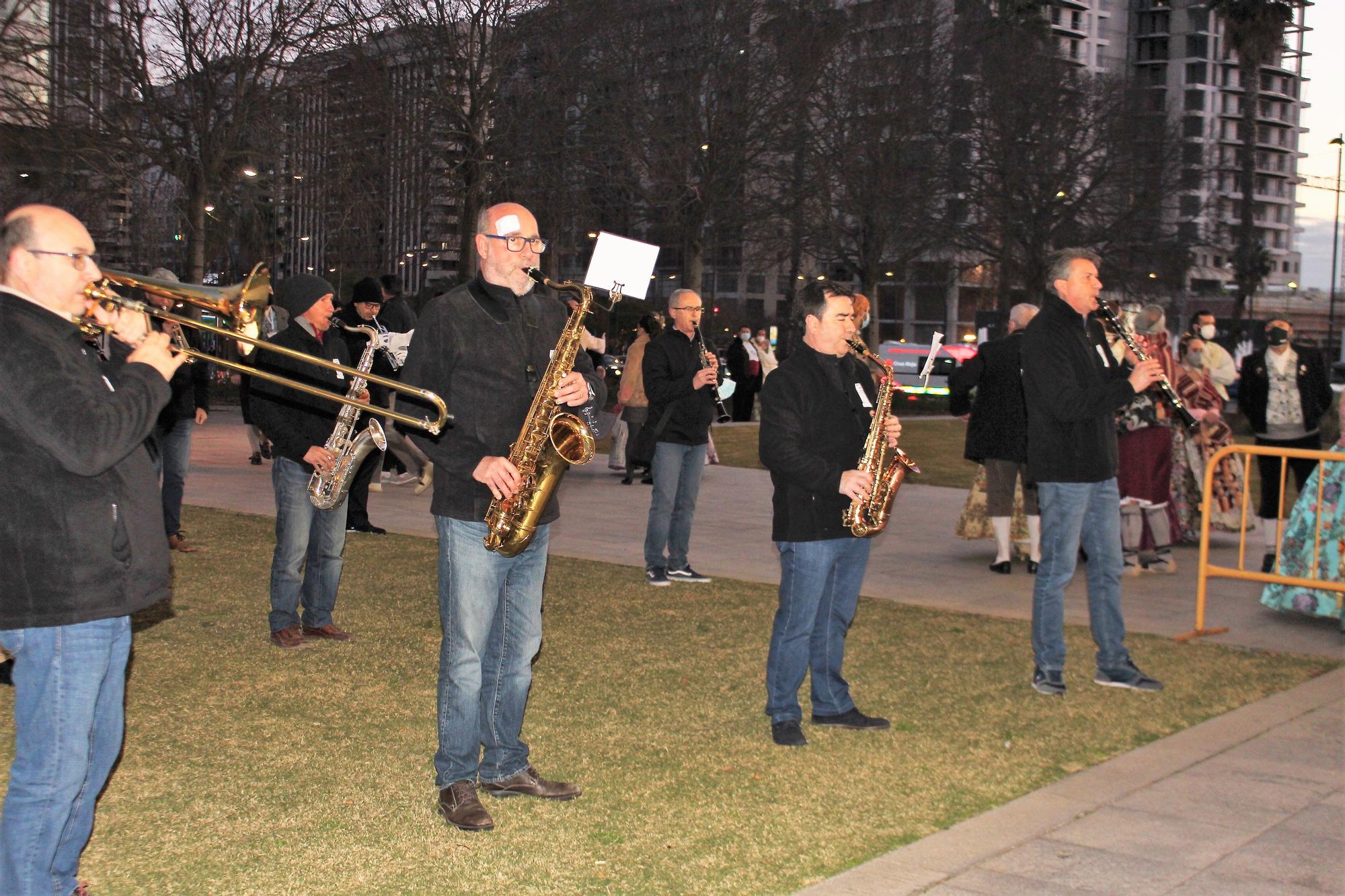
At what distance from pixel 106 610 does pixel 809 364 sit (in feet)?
10.5

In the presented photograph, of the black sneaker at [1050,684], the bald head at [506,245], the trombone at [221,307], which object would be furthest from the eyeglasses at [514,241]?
the black sneaker at [1050,684]

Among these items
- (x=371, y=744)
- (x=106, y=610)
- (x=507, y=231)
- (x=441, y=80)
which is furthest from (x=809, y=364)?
(x=441, y=80)

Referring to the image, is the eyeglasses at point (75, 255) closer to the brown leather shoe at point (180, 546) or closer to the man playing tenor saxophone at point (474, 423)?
the man playing tenor saxophone at point (474, 423)

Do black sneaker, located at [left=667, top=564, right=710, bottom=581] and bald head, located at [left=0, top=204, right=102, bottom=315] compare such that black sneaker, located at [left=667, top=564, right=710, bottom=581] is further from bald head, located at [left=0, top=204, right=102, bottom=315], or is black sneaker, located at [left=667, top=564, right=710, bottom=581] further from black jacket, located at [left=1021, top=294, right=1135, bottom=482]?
bald head, located at [left=0, top=204, right=102, bottom=315]

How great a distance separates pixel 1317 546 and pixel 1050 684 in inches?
119

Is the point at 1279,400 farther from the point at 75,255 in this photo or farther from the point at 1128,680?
the point at 75,255

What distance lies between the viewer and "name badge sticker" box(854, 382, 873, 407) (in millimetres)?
6047

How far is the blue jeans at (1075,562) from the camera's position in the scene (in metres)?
6.88

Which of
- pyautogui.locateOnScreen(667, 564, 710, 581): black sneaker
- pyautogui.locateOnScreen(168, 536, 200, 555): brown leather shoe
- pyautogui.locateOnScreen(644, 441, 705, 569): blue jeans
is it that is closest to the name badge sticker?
pyautogui.locateOnScreen(644, 441, 705, 569): blue jeans

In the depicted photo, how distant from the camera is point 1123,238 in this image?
155 feet

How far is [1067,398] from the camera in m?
6.75

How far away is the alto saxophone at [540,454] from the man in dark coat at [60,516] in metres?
1.33

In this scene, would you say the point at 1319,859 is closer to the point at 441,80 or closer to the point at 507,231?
the point at 507,231

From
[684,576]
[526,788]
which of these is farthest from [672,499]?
[526,788]
